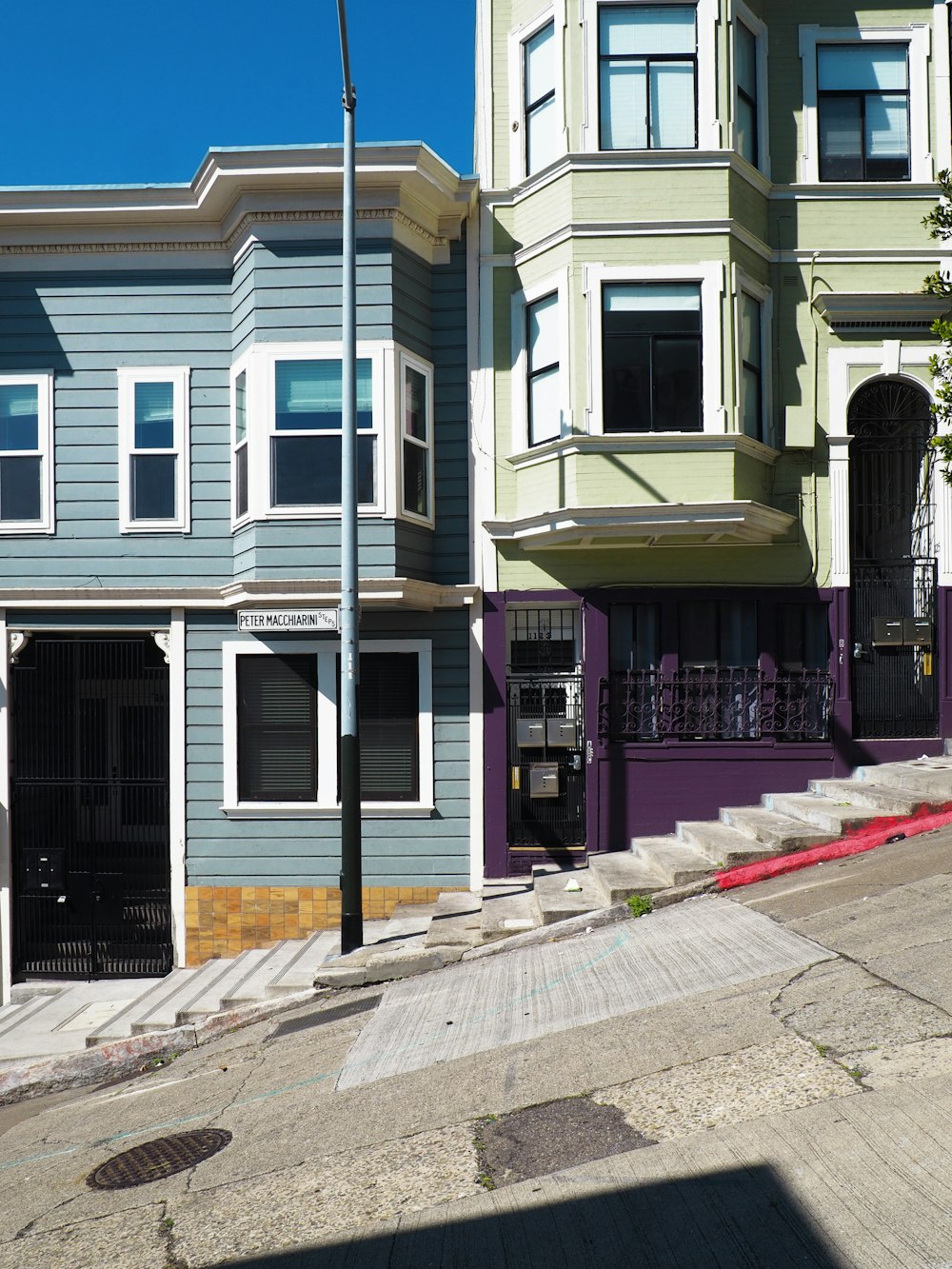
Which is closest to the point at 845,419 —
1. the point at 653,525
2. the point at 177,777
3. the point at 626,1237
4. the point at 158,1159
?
the point at 653,525

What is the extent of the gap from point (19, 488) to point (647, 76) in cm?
813

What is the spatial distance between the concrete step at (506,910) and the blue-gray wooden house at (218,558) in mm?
644

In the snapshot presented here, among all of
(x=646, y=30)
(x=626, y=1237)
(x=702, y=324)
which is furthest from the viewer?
(x=646, y=30)

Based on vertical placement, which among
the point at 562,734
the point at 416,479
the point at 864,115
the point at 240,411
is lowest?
the point at 562,734

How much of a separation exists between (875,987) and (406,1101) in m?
2.76

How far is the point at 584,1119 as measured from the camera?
17.3 feet

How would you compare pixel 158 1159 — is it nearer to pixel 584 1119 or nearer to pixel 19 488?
pixel 584 1119

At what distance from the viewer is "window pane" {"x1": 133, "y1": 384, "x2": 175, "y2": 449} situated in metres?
11.9

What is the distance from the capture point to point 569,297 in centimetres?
1102

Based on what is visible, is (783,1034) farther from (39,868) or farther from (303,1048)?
(39,868)

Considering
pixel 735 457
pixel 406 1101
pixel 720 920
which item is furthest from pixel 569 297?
pixel 406 1101

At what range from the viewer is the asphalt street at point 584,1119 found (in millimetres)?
4188

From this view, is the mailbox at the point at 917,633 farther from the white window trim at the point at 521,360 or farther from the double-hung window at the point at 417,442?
the double-hung window at the point at 417,442

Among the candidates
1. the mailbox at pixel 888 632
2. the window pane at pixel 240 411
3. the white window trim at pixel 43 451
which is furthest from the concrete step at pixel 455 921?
the white window trim at pixel 43 451
